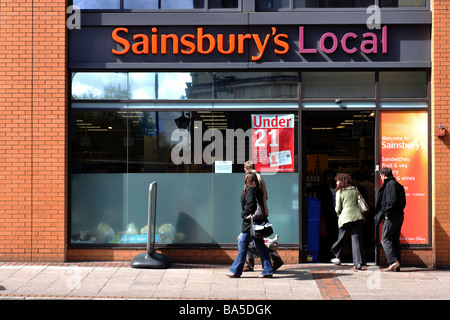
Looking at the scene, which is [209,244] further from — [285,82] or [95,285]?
[285,82]

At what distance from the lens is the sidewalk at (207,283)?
786 cm

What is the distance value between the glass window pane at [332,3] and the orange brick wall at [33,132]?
14.2ft

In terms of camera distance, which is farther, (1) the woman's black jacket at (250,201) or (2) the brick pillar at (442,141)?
(2) the brick pillar at (442,141)

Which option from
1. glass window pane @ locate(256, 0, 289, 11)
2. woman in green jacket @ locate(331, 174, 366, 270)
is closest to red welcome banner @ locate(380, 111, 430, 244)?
woman in green jacket @ locate(331, 174, 366, 270)

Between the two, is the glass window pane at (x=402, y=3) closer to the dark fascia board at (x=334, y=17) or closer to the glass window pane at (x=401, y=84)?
the dark fascia board at (x=334, y=17)

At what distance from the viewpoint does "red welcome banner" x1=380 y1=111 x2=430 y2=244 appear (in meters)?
10.1

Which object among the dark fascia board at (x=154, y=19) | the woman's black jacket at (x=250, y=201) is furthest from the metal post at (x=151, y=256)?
the dark fascia board at (x=154, y=19)

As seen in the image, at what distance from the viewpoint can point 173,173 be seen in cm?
1026

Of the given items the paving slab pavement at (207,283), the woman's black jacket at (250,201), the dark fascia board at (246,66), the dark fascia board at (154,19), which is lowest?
the paving slab pavement at (207,283)

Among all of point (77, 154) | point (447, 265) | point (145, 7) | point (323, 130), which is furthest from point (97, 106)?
point (447, 265)

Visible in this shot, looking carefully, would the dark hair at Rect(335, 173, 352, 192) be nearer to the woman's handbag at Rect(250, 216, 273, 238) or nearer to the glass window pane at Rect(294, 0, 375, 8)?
the woman's handbag at Rect(250, 216, 273, 238)

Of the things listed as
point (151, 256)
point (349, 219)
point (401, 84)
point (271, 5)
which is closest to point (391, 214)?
point (349, 219)

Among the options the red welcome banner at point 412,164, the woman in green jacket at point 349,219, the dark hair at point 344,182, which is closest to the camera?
the woman in green jacket at point 349,219

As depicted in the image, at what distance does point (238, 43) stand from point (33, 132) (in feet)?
13.3
